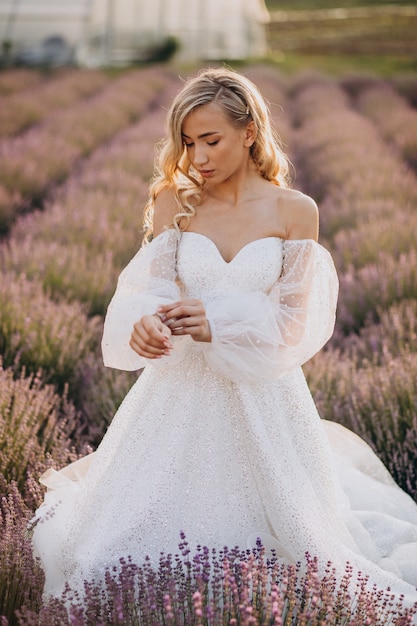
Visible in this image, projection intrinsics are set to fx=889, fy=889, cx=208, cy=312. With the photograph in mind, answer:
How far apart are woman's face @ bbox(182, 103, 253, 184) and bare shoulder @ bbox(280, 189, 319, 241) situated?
0.62 feet

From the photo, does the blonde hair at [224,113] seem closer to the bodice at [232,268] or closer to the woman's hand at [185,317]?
the bodice at [232,268]

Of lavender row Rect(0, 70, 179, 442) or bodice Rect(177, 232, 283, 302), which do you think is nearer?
bodice Rect(177, 232, 283, 302)

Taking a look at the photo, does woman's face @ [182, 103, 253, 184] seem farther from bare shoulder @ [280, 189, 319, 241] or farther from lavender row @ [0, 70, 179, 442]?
lavender row @ [0, 70, 179, 442]

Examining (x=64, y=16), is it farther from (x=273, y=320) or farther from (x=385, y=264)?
(x=273, y=320)

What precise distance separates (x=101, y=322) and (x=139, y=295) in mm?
2346

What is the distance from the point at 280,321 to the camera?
2.41 metres

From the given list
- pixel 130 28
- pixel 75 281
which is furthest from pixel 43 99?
pixel 130 28

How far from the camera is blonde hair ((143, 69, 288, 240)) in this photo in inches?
95.2

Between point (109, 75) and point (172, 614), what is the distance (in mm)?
18998

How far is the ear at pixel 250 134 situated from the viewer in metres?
2.49

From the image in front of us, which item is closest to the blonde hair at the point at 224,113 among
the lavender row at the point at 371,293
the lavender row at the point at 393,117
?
the lavender row at the point at 371,293

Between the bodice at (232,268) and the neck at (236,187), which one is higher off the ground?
the neck at (236,187)

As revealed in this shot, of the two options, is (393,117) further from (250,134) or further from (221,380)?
(221,380)

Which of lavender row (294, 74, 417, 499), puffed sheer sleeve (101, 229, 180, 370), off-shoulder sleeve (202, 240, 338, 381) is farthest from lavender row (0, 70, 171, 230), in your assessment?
off-shoulder sleeve (202, 240, 338, 381)
